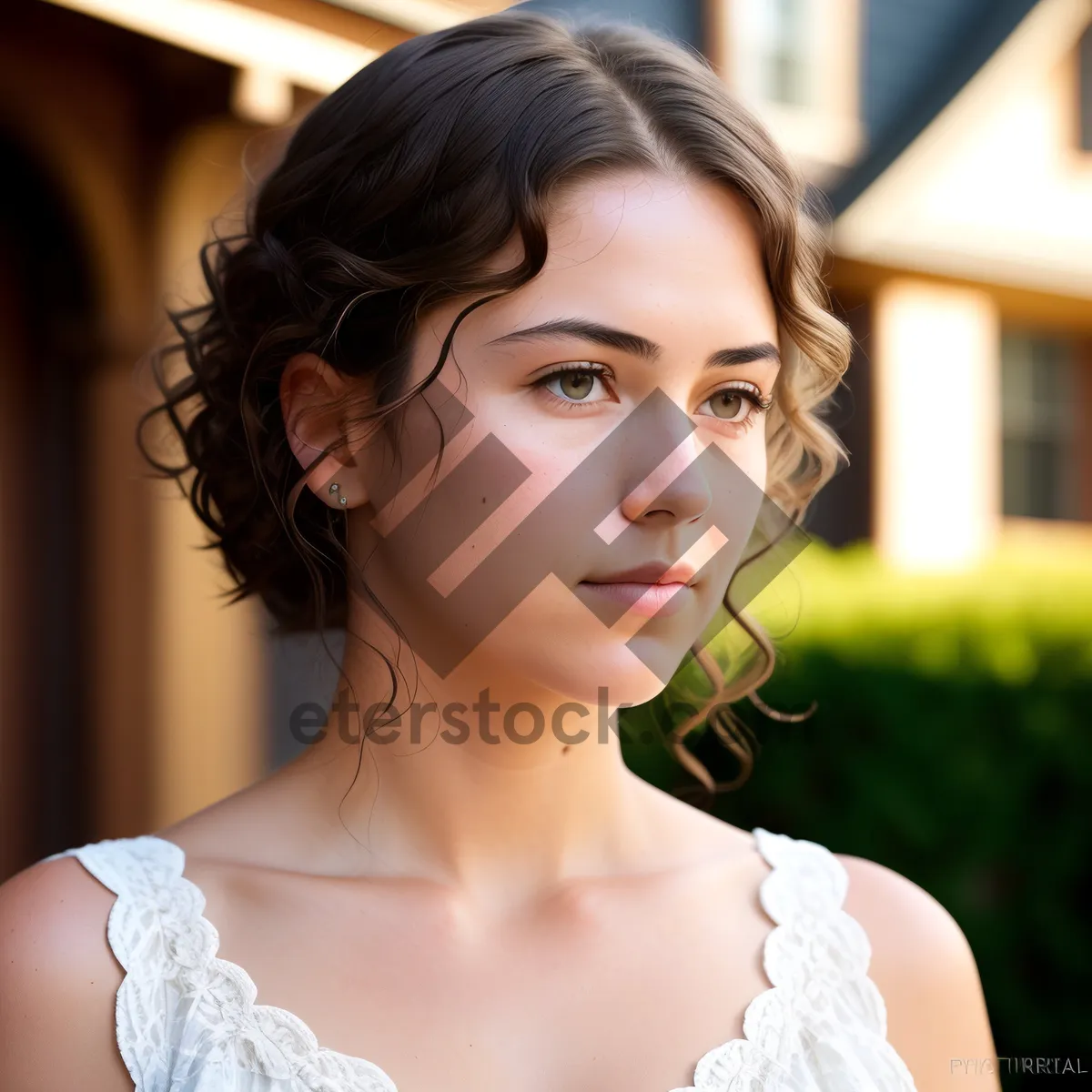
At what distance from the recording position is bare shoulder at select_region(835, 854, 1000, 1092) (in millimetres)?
1662

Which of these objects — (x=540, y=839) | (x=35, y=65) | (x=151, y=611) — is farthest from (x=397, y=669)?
(x=35, y=65)

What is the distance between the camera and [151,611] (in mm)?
4191

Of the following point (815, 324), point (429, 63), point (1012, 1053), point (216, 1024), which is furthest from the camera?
point (1012, 1053)

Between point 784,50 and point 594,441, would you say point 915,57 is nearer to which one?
point 784,50

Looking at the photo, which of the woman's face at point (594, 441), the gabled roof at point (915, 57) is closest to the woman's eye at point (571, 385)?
the woman's face at point (594, 441)

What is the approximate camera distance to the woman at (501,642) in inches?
59.0

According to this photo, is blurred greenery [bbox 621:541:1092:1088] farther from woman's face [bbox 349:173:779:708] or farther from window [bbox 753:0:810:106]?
window [bbox 753:0:810:106]

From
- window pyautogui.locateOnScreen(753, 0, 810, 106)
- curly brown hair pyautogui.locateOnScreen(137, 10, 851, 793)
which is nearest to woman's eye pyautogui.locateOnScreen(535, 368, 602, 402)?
curly brown hair pyautogui.locateOnScreen(137, 10, 851, 793)

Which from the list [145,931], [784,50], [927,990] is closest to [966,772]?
[927,990]

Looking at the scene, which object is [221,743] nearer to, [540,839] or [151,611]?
[151,611]

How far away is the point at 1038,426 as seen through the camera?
28.7 feet

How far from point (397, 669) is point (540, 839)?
30 centimetres

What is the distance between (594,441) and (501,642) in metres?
0.28

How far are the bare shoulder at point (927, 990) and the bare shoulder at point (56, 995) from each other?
964 millimetres
